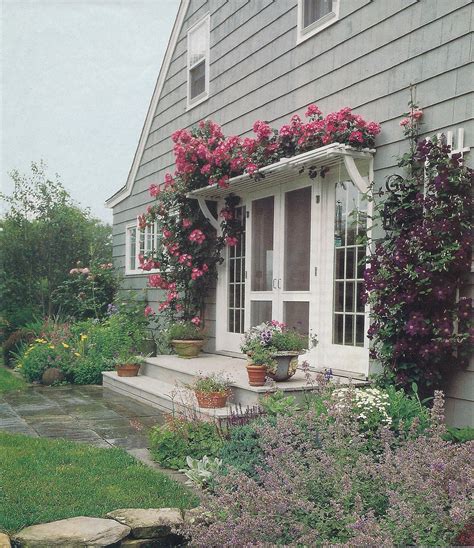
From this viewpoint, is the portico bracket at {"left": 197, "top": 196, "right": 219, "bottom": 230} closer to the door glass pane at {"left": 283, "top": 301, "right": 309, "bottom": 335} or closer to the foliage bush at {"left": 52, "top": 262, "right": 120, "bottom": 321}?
the door glass pane at {"left": 283, "top": 301, "right": 309, "bottom": 335}

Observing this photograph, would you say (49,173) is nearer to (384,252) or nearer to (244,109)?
(244,109)

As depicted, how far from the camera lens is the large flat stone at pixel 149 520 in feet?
11.5

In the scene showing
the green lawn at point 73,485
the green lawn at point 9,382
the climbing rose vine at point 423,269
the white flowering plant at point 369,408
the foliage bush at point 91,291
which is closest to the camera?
the green lawn at point 73,485

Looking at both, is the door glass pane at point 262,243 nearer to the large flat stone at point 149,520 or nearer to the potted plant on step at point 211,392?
the potted plant on step at point 211,392

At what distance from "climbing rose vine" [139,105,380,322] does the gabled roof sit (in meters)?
2.79

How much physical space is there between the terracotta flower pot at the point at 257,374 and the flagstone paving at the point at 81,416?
1.07 m

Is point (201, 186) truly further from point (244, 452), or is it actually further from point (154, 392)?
point (244, 452)

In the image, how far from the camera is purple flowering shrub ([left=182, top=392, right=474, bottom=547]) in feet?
8.86

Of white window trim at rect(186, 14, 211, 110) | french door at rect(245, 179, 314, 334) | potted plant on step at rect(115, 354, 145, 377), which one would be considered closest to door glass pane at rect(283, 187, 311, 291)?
french door at rect(245, 179, 314, 334)

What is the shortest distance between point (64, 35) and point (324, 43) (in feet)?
10.9

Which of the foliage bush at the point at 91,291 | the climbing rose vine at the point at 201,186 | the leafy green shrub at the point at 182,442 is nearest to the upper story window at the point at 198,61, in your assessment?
the climbing rose vine at the point at 201,186

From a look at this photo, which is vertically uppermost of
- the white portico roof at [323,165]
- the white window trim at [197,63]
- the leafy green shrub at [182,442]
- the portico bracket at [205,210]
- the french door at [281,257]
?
the white window trim at [197,63]

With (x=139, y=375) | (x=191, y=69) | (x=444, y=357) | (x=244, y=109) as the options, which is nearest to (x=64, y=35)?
(x=444, y=357)

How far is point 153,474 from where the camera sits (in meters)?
4.60
